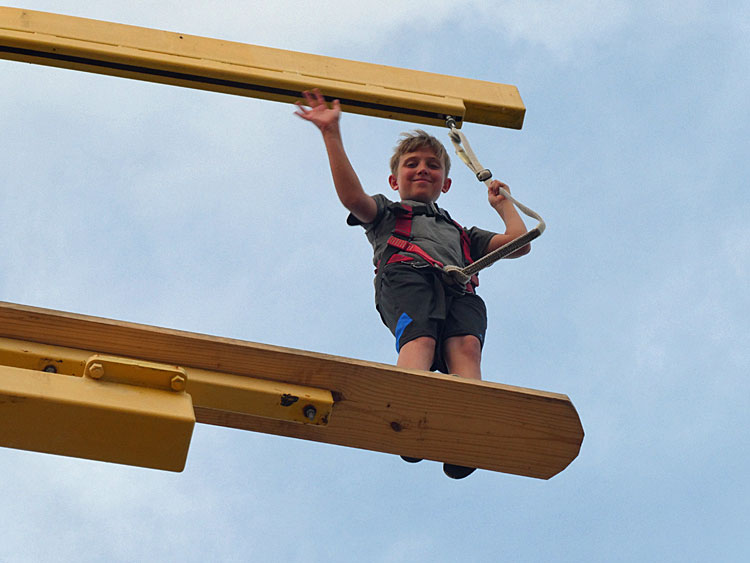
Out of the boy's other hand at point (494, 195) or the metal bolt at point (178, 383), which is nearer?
the metal bolt at point (178, 383)

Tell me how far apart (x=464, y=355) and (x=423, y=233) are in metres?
0.52

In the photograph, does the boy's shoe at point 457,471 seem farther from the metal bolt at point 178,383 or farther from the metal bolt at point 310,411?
the metal bolt at point 178,383

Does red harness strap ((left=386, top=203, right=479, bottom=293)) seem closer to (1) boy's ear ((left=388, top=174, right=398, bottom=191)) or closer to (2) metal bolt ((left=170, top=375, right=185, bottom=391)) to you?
(1) boy's ear ((left=388, top=174, right=398, bottom=191))

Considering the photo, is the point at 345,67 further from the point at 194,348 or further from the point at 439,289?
the point at 194,348

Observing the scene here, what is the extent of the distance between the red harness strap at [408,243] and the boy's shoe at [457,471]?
2.82ft

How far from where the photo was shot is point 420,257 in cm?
408

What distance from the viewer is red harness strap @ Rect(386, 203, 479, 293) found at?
409 centimetres

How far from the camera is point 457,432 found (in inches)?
116

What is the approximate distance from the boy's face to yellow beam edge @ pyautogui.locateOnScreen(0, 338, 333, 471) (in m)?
2.04

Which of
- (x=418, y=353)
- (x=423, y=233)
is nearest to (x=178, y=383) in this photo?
(x=418, y=353)

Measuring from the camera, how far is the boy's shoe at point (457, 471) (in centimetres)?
340

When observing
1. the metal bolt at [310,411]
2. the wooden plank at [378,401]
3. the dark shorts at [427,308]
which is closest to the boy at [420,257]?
the dark shorts at [427,308]

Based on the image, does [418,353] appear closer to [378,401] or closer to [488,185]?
[488,185]

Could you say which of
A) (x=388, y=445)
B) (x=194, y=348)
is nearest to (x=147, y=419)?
(x=194, y=348)
